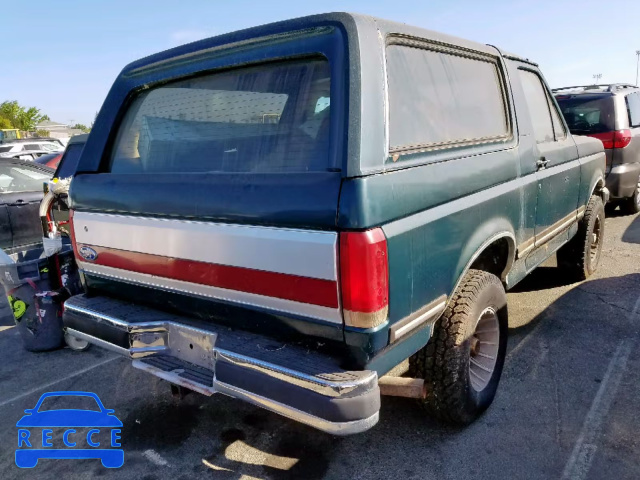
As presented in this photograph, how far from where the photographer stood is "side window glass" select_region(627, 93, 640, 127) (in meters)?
6.82

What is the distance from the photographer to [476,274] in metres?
2.70

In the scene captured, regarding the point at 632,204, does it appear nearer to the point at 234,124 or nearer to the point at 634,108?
the point at 634,108

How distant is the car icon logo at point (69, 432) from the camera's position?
108 inches

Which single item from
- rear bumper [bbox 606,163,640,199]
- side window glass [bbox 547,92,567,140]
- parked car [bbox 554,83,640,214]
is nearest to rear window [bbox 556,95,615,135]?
parked car [bbox 554,83,640,214]

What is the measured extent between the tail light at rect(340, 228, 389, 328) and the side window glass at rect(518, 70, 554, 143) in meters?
2.14

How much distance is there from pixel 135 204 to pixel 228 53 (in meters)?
0.86

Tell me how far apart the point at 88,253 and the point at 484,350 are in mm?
2336

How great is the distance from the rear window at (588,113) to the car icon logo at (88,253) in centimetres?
627

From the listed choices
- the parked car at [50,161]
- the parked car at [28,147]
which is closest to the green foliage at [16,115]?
the parked car at [28,147]

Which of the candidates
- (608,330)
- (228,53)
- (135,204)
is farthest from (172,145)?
(608,330)

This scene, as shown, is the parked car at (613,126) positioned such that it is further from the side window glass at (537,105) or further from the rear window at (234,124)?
the rear window at (234,124)

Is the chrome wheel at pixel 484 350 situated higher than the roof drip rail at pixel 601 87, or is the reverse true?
the roof drip rail at pixel 601 87

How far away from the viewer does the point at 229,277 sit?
7.06 feet

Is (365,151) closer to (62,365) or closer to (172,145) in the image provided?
(172,145)
